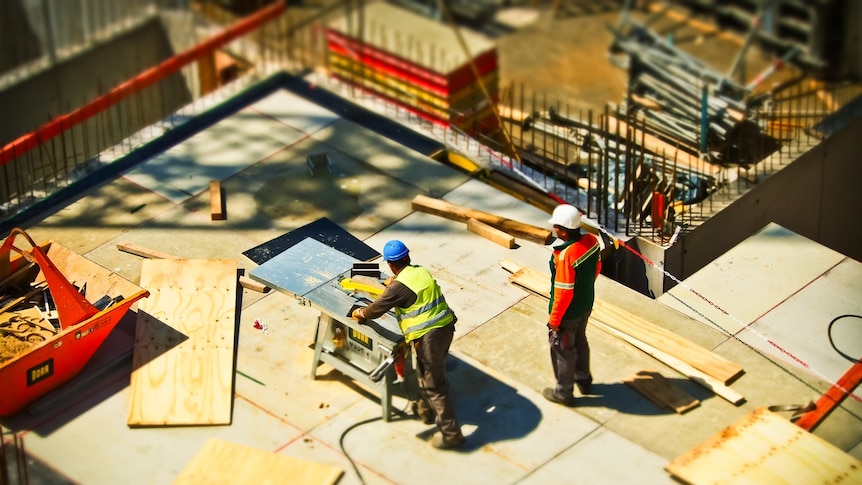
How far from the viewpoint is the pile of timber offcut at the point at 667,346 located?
41.5 feet

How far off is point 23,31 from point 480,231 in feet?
39.3

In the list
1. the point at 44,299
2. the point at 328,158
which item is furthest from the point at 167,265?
the point at 328,158

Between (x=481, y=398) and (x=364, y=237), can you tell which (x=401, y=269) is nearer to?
(x=481, y=398)

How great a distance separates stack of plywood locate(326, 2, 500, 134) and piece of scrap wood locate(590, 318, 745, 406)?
17.7 ft

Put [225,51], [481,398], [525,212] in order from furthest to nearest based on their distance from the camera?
[225,51]
[525,212]
[481,398]

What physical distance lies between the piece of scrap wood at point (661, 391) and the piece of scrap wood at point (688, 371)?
6.8 inches

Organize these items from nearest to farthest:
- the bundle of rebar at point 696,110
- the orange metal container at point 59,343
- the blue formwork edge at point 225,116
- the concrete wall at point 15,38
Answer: the orange metal container at point 59,343 < the blue formwork edge at point 225,116 < the bundle of rebar at point 696,110 < the concrete wall at point 15,38

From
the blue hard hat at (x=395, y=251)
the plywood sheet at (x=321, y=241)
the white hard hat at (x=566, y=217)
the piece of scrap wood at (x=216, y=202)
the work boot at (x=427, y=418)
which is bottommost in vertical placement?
the work boot at (x=427, y=418)

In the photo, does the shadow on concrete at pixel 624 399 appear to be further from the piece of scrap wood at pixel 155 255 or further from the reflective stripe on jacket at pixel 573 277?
the piece of scrap wood at pixel 155 255

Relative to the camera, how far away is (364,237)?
1521cm

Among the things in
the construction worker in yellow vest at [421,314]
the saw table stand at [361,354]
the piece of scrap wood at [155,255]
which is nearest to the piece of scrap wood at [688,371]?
the saw table stand at [361,354]

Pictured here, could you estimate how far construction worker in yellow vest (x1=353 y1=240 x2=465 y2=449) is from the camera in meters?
11.3

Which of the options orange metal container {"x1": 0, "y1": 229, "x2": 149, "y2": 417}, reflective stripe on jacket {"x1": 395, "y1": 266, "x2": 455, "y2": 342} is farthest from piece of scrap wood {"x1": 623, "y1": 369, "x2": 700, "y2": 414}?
orange metal container {"x1": 0, "y1": 229, "x2": 149, "y2": 417}

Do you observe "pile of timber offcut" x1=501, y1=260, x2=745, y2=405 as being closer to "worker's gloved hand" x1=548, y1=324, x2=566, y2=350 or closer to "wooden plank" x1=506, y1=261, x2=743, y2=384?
"wooden plank" x1=506, y1=261, x2=743, y2=384
